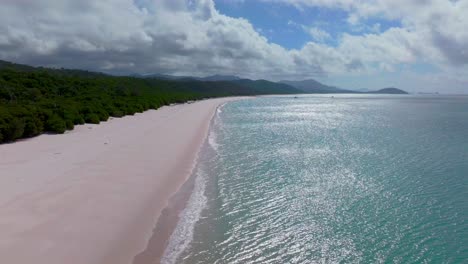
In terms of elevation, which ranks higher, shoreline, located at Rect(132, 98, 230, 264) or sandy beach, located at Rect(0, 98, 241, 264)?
sandy beach, located at Rect(0, 98, 241, 264)

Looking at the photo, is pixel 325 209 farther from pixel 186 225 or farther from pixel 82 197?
pixel 82 197

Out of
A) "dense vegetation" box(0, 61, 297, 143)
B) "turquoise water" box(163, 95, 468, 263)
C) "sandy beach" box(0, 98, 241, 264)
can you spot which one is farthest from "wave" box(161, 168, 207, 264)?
"dense vegetation" box(0, 61, 297, 143)

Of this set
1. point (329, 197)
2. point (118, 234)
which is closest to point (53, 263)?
point (118, 234)

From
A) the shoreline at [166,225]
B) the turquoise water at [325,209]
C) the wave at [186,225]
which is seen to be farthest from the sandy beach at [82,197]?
the turquoise water at [325,209]

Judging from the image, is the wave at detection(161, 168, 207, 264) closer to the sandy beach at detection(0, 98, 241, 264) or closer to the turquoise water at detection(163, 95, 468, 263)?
the turquoise water at detection(163, 95, 468, 263)

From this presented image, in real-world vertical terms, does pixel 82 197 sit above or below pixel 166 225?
above

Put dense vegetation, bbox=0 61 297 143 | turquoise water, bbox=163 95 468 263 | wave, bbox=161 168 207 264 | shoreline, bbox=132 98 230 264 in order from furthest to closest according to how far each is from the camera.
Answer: dense vegetation, bbox=0 61 297 143, turquoise water, bbox=163 95 468 263, wave, bbox=161 168 207 264, shoreline, bbox=132 98 230 264

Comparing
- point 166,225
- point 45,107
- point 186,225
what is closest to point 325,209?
point 186,225

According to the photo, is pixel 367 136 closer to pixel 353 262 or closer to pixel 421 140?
pixel 421 140
